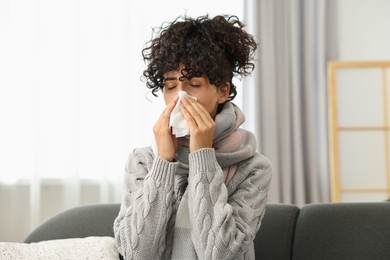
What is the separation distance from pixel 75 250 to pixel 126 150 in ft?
6.89

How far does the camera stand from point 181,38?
1.56 metres

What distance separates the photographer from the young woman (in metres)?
1.46

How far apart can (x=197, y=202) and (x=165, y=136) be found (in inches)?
6.5

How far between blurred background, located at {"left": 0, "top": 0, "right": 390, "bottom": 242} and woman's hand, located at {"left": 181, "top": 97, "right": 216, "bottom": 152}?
226 centimetres

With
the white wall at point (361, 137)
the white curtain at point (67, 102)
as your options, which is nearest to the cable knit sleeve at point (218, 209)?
the white curtain at point (67, 102)

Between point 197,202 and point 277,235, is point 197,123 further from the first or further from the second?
point 277,235

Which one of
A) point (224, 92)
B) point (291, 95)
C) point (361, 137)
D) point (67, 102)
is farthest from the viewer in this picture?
point (291, 95)

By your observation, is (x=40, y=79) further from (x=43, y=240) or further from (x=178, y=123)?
(x=178, y=123)

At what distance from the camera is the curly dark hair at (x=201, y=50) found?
4.96ft

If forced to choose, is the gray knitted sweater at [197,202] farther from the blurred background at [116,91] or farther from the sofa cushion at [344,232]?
the blurred background at [116,91]

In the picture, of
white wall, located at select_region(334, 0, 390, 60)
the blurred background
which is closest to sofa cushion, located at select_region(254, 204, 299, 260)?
the blurred background

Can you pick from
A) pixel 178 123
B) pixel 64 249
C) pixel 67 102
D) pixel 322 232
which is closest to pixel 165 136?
pixel 178 123

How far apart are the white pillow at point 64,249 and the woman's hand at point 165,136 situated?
1.07 feet

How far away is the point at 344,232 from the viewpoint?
173 centimetres
